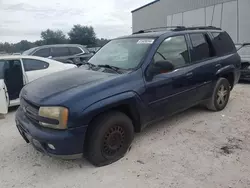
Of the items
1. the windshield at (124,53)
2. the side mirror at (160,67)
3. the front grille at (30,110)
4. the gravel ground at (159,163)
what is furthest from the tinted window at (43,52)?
the side mirror at (160,67)

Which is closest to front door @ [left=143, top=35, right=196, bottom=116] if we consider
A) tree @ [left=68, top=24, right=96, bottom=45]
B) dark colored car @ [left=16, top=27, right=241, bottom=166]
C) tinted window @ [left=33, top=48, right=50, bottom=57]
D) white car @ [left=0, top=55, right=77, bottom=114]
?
dark colored car @ [left=16, top=27, right=241, bottom=166]

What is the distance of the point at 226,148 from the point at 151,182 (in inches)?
55.9

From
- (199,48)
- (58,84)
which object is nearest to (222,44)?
(199,48)

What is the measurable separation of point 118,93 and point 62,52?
330 inches

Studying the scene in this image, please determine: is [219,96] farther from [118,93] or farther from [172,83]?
[118,93]

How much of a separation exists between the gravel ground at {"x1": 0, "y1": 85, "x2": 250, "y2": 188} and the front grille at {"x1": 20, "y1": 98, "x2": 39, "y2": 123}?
2.32 feet

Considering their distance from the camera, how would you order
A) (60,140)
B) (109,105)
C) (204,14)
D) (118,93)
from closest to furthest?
(60,140), (109,105), (118,93), (204,14)

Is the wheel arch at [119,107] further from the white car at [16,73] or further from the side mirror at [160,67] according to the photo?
the white car at [16,73]

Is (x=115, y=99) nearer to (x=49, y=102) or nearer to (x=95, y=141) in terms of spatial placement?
(x=95, y=141)

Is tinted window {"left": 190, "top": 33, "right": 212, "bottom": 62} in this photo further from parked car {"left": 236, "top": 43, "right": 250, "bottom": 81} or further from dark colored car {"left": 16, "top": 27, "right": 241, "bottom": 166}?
parked car {"left": 236, "top": 43, "right": 250, "bottom": 81}

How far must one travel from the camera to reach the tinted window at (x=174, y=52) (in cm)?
390

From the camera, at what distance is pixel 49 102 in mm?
2939

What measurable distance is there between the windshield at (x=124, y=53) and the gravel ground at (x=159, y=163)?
1298mm

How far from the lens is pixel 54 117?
285 centimetres
